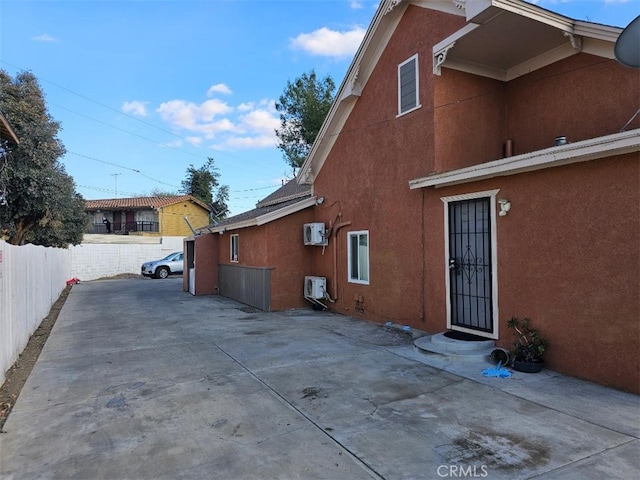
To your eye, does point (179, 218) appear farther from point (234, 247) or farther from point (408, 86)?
point (408, 86)

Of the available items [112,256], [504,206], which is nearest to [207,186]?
[112,256]

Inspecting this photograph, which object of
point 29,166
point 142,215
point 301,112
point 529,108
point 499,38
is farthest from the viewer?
point 142,215

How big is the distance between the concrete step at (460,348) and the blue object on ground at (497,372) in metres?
0.47

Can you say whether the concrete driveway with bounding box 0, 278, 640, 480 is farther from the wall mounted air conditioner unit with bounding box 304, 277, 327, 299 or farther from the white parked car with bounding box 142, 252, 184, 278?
the white parked car with bounding box 142, 252, 184, 278

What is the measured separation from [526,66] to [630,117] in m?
2.40

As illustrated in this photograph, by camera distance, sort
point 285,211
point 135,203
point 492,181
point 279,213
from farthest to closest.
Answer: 1. point 135,203
2. point 285,211
3. point 279,213
4. point 492,181

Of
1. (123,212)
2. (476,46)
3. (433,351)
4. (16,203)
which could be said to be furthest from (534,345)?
(123,212)

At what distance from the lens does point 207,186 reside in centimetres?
4369

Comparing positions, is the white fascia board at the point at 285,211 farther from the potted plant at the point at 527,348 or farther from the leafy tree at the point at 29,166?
the leafy tree at the point at 29,166

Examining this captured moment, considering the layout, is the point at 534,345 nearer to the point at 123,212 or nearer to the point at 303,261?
the point at 303,261

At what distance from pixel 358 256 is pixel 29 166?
1197 cm

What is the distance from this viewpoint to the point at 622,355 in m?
4.56

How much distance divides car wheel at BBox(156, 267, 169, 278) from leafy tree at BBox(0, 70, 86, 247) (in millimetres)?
8552

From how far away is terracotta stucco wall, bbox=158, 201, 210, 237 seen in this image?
35.1m
